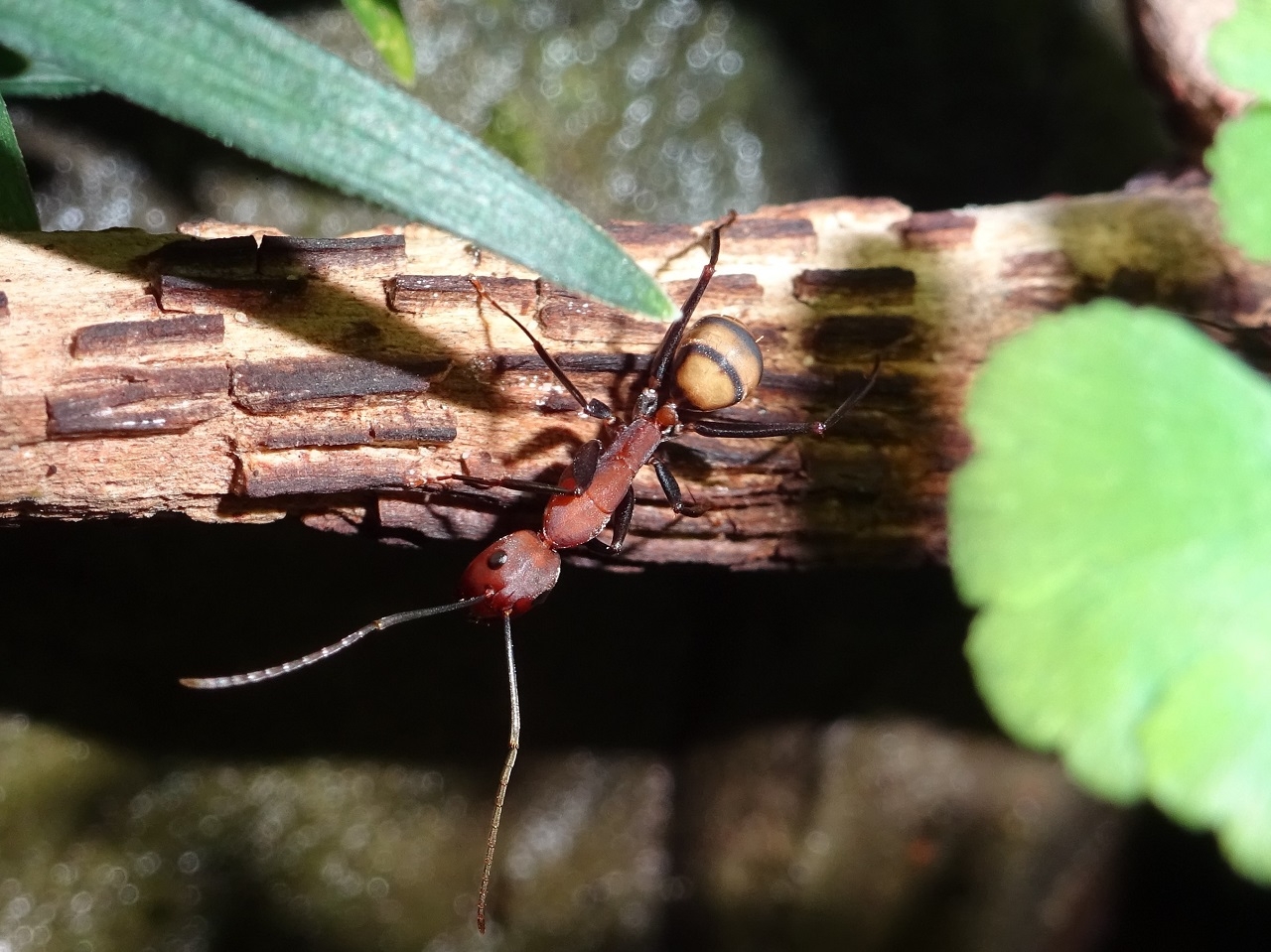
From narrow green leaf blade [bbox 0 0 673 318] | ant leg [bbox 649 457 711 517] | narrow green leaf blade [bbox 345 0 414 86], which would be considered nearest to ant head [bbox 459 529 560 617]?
ant leg [bbox 649 457 711 517]

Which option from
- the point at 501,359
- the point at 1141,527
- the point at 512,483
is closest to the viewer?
the point at 1141,527

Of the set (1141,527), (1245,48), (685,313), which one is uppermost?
(1245,48)

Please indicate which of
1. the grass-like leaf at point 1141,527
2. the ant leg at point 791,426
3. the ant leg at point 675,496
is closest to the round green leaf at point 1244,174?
the grass-like leaf at point 1141,527

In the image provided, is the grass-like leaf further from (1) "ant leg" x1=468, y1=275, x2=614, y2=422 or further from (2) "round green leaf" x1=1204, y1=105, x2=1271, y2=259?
(1) "ant leg" x1=468, y1=275, x2=614, y2=422

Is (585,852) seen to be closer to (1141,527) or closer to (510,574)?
(510,574)

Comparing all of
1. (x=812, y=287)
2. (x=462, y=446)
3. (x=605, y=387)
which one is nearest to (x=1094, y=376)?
(x=812, y=287)

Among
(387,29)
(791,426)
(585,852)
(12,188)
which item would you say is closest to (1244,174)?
(791,426)
